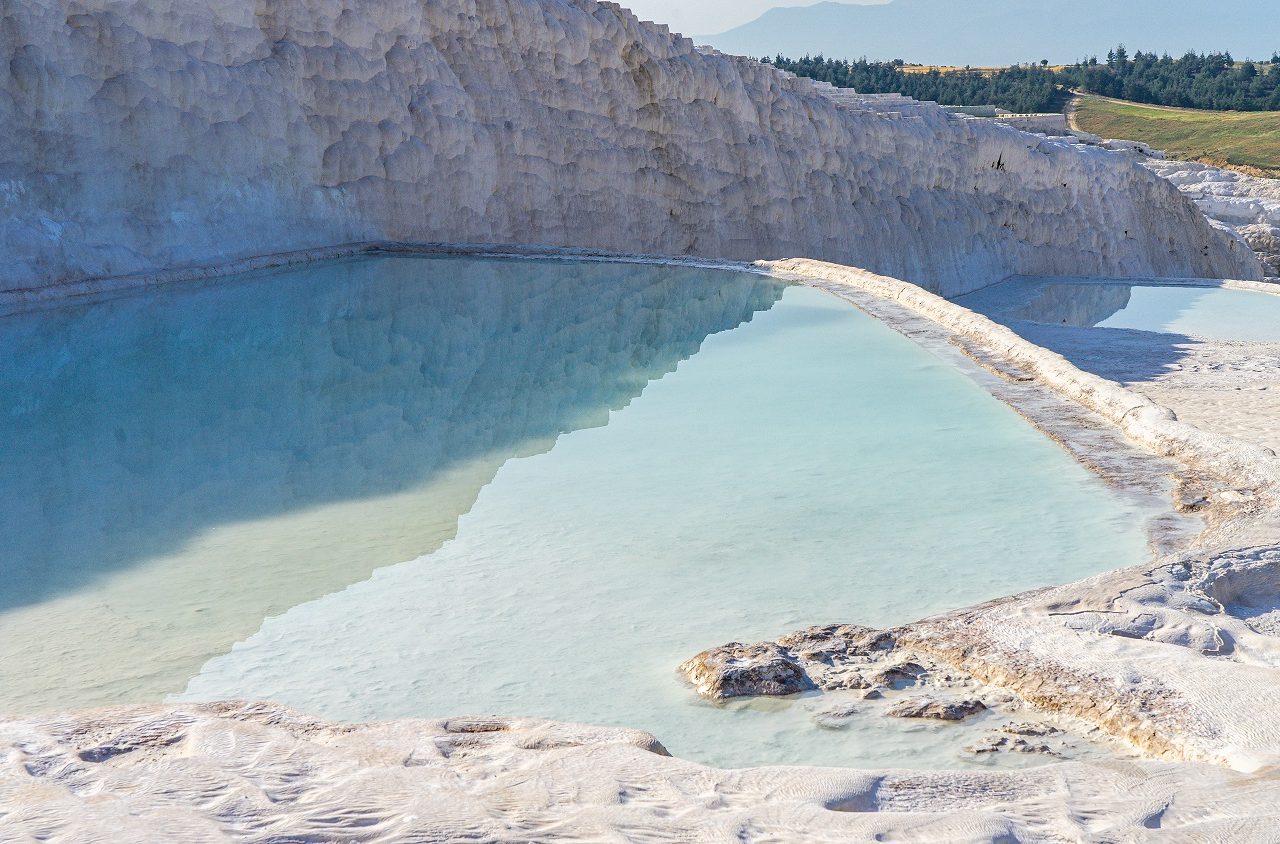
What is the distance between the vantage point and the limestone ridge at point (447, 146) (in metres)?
9.24

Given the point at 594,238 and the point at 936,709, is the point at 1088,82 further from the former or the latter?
the point at 936,709

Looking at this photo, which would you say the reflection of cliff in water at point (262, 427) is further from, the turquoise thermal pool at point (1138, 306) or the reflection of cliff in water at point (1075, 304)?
the reflection of cliff in water at point (1075, 304)

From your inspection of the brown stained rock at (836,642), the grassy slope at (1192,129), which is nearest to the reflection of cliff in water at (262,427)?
the brown stained rock at (836,642)

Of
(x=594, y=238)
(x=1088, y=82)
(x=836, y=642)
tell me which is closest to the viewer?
(x=836, y=642)

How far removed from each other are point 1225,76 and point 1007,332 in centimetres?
5474

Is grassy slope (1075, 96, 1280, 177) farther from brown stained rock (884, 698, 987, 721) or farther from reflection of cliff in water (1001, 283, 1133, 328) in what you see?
brown stained rock (884, 698, 987, 721)

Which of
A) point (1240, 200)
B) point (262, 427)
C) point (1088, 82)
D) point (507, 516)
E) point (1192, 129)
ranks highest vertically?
point (1088, 82)

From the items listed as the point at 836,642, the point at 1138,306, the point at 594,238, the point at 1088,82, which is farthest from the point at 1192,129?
the point at 836,642

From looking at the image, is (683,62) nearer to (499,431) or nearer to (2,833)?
(499,431)

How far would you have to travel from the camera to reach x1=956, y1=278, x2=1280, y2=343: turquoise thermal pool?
12.8m

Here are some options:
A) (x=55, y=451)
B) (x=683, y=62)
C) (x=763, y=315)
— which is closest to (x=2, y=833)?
(x=55, y=451)

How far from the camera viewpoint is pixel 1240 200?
25.8m

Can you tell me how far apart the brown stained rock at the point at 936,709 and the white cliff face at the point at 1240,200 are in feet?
77.1

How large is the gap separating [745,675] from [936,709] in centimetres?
41
